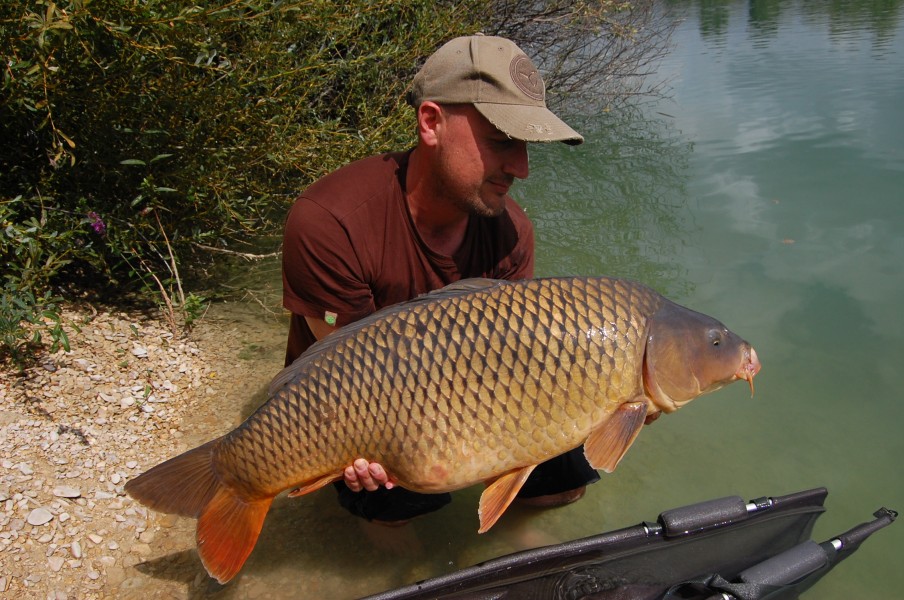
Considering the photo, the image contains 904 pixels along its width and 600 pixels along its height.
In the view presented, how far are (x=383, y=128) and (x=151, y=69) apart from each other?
1183 millimetres

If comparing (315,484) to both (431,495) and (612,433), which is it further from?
(612,433)

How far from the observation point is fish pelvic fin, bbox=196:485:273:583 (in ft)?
5.19

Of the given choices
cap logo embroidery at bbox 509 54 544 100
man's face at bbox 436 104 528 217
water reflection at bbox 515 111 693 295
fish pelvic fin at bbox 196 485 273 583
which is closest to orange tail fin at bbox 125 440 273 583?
fish pelvic fin at bbox 196 485 273 583

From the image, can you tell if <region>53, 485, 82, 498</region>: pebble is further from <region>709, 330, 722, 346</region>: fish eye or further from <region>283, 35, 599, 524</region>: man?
<region>709, 330, 722, 346</region>: fish eye

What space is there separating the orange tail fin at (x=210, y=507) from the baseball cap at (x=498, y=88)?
98 centimetres

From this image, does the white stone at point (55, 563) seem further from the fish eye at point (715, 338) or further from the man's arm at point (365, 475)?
the fish eye at point (715, 338)

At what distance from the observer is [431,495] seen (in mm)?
2008

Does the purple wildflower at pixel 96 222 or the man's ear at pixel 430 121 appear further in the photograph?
the purple wildflower at pixel 96 222

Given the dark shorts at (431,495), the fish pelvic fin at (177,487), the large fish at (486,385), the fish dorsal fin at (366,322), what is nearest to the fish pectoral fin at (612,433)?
the large fish at (486,385)

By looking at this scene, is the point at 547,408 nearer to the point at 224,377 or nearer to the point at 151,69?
the point at 224,377

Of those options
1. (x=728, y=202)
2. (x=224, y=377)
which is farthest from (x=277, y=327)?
(x=728, y=202)

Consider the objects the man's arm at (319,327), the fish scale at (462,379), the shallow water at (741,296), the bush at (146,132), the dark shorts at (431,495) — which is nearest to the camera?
the fish scale at (462,379)

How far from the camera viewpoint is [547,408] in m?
1.44

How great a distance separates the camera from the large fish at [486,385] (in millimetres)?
1442
